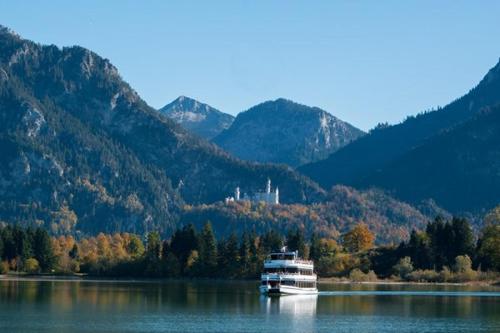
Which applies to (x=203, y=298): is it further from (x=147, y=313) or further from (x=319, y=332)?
(x=319, y=332)

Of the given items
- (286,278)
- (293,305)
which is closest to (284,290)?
(286,278)

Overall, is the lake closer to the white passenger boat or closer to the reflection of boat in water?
the reflection of boat in water

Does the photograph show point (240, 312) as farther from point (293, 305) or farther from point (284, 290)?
point (284, 290)

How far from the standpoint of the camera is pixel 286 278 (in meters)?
194

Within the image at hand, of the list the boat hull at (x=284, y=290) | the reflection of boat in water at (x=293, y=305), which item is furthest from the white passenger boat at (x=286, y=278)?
the reflection of boat in water at (x=293, y=305)

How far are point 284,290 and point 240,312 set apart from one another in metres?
41.8

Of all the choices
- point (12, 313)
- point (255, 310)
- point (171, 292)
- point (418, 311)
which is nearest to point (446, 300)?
point (418, 311)

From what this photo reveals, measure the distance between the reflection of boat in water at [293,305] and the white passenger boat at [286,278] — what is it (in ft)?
9.78

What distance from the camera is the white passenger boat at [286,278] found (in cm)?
18990

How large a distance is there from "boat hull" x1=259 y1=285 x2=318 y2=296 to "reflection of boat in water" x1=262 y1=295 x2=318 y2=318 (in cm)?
194

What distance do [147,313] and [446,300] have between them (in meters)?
51.2

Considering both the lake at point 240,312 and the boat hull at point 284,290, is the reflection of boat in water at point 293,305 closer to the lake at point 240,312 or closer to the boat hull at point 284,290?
the lake at point 240,312

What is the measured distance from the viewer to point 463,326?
Result: 13088 cm

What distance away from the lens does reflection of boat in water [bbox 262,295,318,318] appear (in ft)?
498
